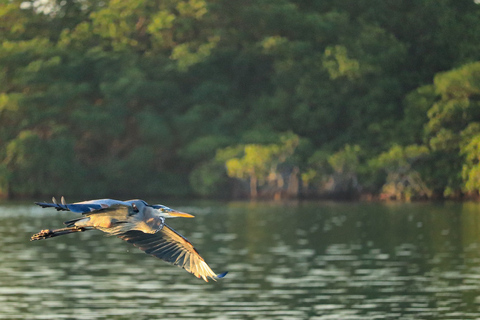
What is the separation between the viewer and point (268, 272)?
1119 inches

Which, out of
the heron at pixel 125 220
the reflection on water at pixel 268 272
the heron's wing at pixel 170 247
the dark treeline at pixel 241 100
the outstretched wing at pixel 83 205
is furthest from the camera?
the dark treeline at pixel 241 100

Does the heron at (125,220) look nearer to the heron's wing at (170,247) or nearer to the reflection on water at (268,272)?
the heron's wing at (170,247)

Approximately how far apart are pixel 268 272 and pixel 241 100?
152ft

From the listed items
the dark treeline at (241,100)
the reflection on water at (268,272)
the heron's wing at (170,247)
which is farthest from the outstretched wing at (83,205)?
the dark treeline at (241,100)

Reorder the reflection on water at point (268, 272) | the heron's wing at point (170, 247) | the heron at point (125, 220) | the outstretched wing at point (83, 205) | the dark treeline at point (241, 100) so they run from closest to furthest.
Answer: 1. the outstretched wing at point (83, 205)
2. the heron at point (125, 220)
3. the heron's wing at point (170, 247)
4. the reflection on water at point (268, 272)
5. the dark treeline at point (241, 100)

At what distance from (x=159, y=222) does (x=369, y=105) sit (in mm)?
58621

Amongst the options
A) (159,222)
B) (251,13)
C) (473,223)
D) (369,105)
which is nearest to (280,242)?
(473,223)

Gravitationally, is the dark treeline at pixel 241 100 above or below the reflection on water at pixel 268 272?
above

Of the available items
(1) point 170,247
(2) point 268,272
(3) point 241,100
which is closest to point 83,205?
(1) point 170,247

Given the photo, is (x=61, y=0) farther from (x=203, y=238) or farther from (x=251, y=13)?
(x=203, y=238)

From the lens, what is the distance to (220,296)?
79.6 ft

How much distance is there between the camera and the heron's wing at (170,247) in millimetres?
11188

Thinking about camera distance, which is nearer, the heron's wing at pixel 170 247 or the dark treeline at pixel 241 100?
the heron's wing at pixel 170 247

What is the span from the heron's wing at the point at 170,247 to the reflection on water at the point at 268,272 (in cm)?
921
